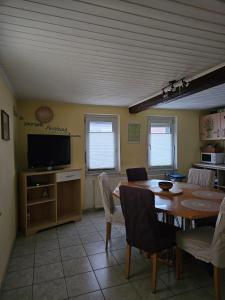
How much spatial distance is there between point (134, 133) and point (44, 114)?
195cm

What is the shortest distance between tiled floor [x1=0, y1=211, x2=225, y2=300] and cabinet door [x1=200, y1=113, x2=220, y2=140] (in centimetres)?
309

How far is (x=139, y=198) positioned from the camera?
1.92 meters

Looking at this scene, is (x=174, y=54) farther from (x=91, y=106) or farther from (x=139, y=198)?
(x=91, y=106)

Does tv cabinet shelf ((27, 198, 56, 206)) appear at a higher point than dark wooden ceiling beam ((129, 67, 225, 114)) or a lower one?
lower

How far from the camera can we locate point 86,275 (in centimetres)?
220

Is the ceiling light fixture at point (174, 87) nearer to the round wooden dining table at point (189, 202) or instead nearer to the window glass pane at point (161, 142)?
the round wooden dining table at point (189, 202)

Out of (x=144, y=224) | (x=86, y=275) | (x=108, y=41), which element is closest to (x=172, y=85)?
(x=108, y=41)

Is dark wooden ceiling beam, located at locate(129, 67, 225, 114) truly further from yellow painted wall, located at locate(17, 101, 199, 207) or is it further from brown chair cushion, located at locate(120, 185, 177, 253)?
brown chair cushion, located at locate(120, 185, 177, 253)

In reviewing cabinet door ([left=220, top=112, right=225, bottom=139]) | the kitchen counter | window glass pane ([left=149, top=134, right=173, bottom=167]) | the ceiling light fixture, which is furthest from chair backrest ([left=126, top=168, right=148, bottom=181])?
cabinet door ([left=220, top=112, right=225, bottom=139])

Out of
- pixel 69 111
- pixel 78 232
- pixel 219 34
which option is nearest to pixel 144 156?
pixel 69 111

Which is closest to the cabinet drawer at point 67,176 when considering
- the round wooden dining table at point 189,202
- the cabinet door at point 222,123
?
the round wooden dining table at point 189,202

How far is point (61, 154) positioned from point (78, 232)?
1.40 m

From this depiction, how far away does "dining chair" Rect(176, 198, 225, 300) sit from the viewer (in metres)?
1.71

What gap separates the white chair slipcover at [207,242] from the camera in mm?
1703
